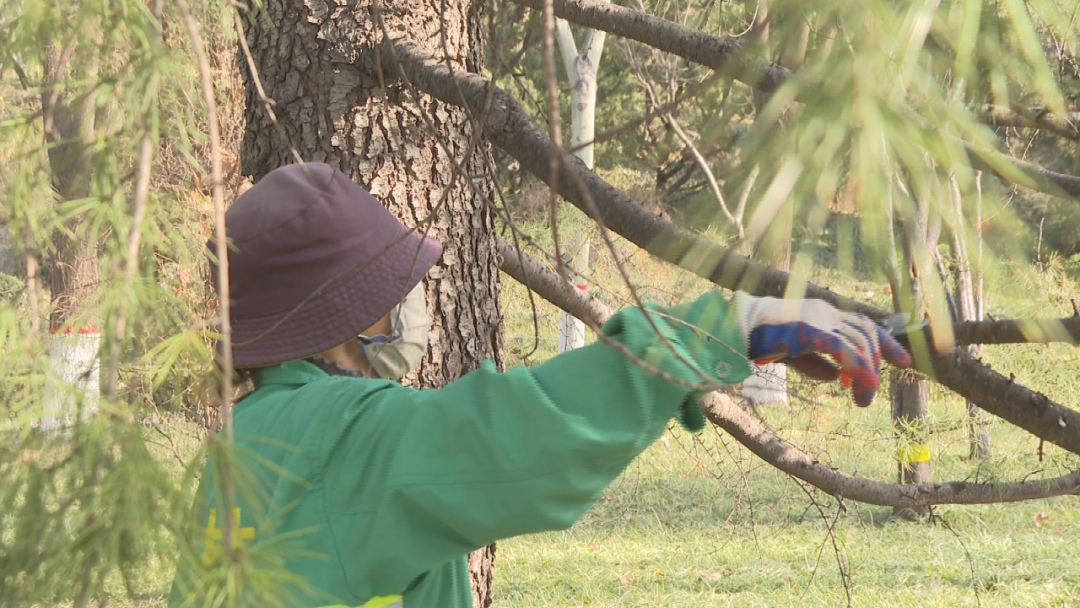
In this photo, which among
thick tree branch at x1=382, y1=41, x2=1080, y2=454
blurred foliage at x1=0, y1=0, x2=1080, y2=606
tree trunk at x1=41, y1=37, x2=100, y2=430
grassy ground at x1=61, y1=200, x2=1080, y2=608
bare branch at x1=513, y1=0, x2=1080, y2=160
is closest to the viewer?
blurred foliage at x1=0, y1=0, x2=1080, y2=606

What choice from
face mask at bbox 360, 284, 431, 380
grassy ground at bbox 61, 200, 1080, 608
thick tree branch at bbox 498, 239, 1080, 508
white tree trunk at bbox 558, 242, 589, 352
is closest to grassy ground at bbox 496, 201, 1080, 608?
Result: grassy ground at bbox 61, 200, 1080, 608

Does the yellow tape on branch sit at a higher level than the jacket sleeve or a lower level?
lower

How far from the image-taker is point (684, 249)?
33.1 inches

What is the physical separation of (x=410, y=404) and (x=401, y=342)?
→ 0.27m

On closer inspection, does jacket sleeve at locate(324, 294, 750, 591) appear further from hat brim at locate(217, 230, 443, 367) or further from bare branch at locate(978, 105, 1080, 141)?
bare branch at locate(978, 105, 1080, 141)

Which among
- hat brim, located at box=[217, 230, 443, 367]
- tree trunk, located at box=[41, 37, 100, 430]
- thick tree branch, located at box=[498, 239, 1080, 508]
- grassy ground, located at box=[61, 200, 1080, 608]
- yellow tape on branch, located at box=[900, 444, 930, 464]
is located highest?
tree trunk, located at box=[41, 37, 100, 430]

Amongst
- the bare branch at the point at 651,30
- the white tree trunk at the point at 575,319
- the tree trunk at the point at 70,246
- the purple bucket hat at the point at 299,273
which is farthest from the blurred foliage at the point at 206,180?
the white tree trunk at the point at 575,319

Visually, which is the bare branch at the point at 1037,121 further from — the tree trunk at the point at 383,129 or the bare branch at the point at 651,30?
the tree trunk at the point at 383,129

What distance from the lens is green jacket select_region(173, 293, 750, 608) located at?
0.83 meters

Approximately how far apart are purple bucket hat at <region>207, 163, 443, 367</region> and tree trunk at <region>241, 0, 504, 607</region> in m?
0.61

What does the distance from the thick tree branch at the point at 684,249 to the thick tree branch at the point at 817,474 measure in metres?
0.35

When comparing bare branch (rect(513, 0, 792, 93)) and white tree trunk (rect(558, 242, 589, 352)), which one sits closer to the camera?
bare branch (rect(513, 0, 792, 93))

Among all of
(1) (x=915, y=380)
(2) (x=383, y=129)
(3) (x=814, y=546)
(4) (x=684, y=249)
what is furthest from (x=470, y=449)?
(3) (x=814, y=546)

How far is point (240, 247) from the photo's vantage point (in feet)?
3.47
